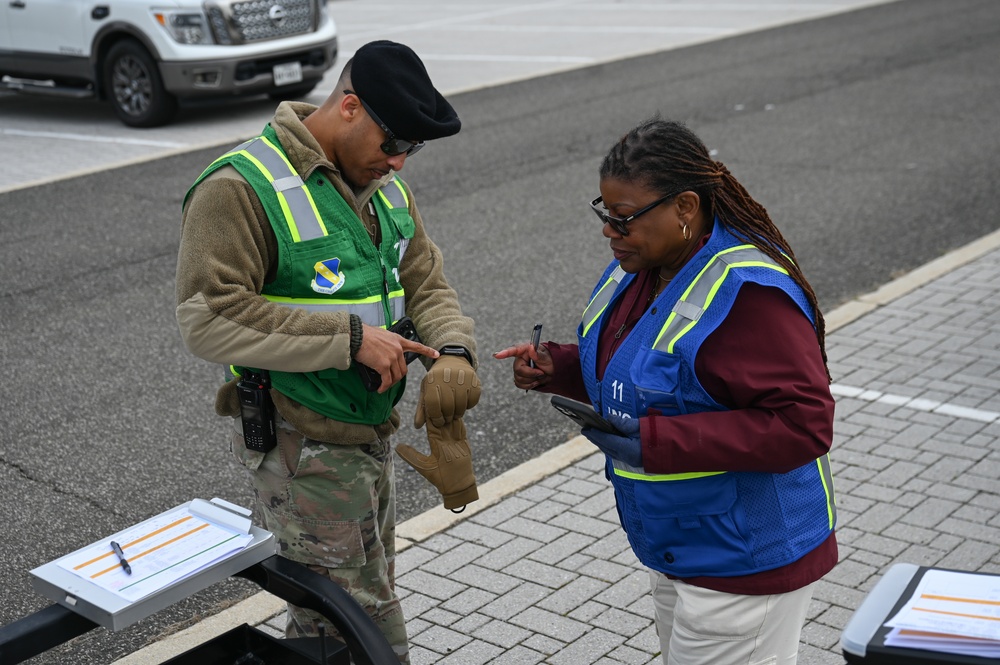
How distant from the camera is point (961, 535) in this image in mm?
4941

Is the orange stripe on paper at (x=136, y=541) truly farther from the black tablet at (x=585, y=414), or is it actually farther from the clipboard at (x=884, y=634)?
the clipboard at (x=884, y=634)

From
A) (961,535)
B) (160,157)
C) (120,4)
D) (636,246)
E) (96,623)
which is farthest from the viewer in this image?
(120,4)

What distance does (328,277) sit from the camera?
316 cm

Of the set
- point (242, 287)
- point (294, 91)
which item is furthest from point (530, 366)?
point (294, 91)

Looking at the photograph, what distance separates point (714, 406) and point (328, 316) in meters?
1.02

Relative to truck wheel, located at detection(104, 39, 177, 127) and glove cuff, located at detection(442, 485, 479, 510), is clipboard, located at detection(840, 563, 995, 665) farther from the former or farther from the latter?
truck wheel, located at detection(104, 39, 177, 127)

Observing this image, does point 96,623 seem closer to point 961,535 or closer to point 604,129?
point 961,535

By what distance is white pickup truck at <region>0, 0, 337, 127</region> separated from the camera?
12992 mm

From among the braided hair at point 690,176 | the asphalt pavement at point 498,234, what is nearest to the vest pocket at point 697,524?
the braided hair at point 690,176

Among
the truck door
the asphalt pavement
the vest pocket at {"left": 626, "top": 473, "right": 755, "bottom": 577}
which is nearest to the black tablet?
the vest pocket at {"left": 626, "top": 473, "right": 755, "bottom": 577}

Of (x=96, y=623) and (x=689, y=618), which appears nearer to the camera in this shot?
(x=96, y=623)

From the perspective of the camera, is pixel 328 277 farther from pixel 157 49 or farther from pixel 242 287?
pixel 157 49

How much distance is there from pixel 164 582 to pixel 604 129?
10544mm

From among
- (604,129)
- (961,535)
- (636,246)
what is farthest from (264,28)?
(636,246)
